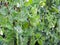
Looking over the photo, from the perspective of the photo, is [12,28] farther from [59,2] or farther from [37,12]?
[59,2]

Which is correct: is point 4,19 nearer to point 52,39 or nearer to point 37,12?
point 37,12

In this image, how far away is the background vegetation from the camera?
1760 mm

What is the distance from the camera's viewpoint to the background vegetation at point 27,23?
5.77 feet

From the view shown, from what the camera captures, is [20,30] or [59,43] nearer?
[20,30]

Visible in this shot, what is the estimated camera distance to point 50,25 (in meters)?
2.07

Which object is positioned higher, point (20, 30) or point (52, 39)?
point (20, 30)

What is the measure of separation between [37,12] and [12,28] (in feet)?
1.20

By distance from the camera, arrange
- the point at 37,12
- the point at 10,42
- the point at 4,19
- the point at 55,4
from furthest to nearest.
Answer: the point at 55,4
the point at 37,12
the point at 10,42
the point at 4,19

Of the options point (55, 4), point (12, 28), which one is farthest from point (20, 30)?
point (55, 4)

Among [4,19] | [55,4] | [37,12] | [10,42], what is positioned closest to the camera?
[4,19]

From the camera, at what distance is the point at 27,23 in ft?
6.11

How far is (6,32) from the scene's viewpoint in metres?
1.78

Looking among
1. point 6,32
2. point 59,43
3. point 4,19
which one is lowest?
point 59,43

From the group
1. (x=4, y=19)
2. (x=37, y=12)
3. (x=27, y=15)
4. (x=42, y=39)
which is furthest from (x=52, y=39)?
(x=4, y=19)
